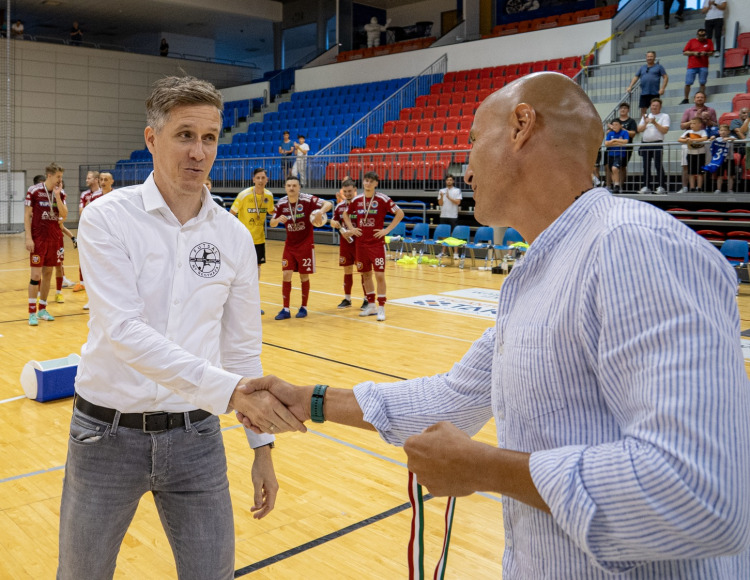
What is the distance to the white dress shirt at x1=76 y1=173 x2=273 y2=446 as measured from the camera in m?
1.92

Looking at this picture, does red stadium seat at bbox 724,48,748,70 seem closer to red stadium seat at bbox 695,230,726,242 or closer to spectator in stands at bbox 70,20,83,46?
red stadium seat at bbox 695,230,726,242

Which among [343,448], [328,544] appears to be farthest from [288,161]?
[328,544]

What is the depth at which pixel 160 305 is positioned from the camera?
2.08 metres

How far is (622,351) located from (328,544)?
2.81m

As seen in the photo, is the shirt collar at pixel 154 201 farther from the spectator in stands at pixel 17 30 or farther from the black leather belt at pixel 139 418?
the spectator in stands at pixel 17 30

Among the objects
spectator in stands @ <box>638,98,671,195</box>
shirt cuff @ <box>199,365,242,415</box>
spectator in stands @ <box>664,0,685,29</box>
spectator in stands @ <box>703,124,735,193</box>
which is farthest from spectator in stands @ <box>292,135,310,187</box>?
shirt cuff @ <box>199,365,242,415</box>

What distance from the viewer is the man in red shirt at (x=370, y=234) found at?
1021 cm

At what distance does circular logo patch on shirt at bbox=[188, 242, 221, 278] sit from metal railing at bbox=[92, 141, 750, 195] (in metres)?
12.2

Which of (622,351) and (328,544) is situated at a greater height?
(622,351)

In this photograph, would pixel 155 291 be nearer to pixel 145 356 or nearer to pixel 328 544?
pixel 145 356

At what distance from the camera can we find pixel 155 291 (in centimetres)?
207

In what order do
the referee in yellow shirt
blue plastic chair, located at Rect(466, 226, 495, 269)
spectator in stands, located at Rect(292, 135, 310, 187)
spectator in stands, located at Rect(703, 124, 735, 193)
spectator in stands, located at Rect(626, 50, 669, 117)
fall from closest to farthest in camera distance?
the referee in yellow shirt → spectator in stands, located at Rect(703, 124, 735, 193) → spectator in stands, located at Rect(626, 50, 669, 117) → blue plastic chair, located at Rect(466, 226, 495, 269) → spectator in stands, located at Rect(292, 135, 310, 187)

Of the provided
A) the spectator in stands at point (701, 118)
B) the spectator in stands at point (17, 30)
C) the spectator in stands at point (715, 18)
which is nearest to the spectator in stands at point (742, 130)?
the spectator in stands at point (701, 118)

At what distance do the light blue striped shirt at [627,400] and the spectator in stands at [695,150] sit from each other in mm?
12624
